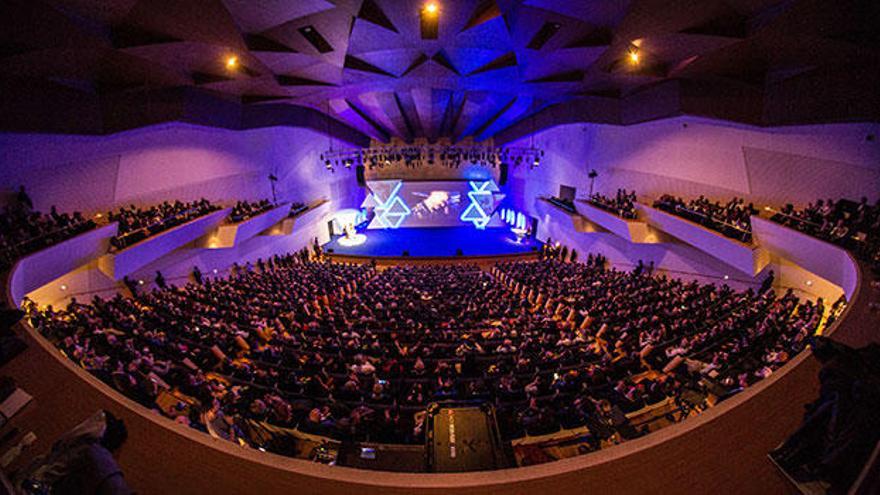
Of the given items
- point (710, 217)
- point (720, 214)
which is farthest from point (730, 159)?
point (710, 217)

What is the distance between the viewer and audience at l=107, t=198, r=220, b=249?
41.6 ft

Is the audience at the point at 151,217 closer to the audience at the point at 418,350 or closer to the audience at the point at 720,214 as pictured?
the audience at the point at 418,350

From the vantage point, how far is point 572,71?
14438mm

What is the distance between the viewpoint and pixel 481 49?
41.7 feet

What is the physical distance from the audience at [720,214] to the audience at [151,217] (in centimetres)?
2080

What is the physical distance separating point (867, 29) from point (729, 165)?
24.6ft

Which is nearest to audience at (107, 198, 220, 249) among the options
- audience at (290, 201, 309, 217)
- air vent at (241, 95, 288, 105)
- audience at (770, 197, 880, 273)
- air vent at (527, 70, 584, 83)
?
air vent at (241, 95, 288, 105)

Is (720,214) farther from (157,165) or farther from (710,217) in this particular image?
(157,165)

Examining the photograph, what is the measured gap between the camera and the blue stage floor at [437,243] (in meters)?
24.5

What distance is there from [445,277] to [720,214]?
37.2 feet

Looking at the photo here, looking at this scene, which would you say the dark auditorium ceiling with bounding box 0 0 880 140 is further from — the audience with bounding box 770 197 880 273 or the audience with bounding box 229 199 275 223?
the audience with bounding box 229 199 275 223

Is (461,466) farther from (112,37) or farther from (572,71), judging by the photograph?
(572,71)

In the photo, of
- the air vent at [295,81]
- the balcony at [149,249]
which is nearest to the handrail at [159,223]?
the balcony at [149,249]

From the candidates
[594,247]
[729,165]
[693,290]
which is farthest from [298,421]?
[594,247]
